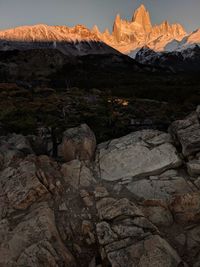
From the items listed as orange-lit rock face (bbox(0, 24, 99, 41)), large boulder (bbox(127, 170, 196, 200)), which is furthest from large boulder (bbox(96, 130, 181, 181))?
orange-lit rock face (bbox(0, 24, 99, 41))

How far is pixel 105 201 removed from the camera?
10.4 meters

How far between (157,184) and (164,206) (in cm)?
165

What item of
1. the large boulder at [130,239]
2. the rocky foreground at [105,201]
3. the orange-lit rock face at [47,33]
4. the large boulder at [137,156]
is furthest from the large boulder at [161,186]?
the orange-lit rock face at [47,33]

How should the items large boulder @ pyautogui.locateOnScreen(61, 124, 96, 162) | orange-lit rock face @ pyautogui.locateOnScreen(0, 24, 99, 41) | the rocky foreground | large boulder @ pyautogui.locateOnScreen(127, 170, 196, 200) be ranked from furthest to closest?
1. orange-lit rock face @ pyautogui.locateOnScreen(0, 24, 99, 41)
2. large boulder @ pyautogui.locateOnScreen(61, 124, 96, 162)
3. large boulder @ pyautogui.locateOnScreen(127, 170, 196, 200)
4. the rocky foreground

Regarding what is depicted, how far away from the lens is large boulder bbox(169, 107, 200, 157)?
12188 mm

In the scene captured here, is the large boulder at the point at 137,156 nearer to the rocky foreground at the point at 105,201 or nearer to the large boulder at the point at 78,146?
the rocky foreground at the point at 105,201

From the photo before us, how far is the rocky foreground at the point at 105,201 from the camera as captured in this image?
8469 millimetres

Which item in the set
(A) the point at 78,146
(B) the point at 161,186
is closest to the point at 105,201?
(B) the point at 161,186

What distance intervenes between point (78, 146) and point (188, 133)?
4.94 m

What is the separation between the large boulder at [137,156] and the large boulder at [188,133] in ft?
1.44

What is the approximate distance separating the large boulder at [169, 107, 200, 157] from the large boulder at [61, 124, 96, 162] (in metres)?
3.93

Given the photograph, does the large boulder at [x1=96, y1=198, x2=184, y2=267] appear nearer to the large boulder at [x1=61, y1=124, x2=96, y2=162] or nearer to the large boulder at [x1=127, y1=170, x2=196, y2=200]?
the large boulder at [x1=127, y1=170, x2=196, y2=200]

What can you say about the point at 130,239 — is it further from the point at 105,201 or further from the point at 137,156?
the point at 137,156

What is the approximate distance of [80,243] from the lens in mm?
9203
